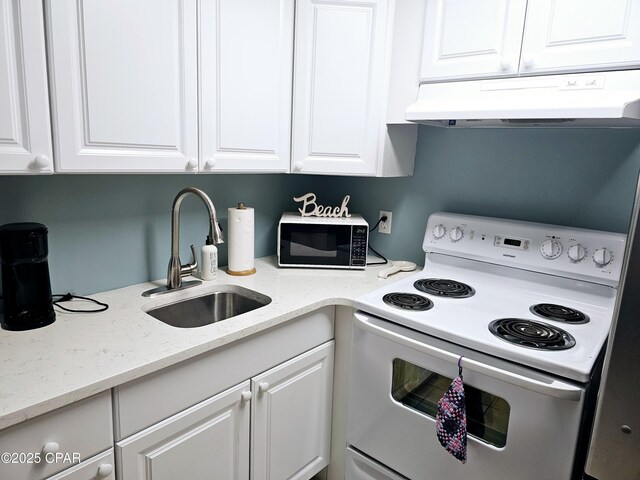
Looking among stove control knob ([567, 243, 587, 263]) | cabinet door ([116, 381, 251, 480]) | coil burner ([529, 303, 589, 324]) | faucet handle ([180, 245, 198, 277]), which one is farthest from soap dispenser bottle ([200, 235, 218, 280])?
stove control knob ([567, 243, 587, 263])

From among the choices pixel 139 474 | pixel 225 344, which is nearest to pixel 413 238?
pixel 225 344

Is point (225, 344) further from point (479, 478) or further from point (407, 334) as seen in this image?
point (479, 478)

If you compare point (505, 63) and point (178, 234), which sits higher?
point (505, 63)

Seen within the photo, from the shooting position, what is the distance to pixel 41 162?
3.65 ft

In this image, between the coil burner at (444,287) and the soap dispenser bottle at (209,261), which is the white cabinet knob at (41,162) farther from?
the coil burner at (444,287)

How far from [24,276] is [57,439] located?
0.48m

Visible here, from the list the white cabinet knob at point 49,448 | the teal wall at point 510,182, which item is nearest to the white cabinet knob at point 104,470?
the white cabinet knob at point 49,448

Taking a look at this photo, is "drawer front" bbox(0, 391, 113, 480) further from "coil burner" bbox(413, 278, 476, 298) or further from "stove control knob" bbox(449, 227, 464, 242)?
"stove control knob" bbox(449, 227, 464, 242)

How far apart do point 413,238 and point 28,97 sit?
1.58m

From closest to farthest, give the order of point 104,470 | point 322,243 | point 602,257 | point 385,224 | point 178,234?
point 104,470 → point 602,257 → point 178,234 → point 322,243 → point 385,224

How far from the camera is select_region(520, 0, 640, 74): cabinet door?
1.24 meters

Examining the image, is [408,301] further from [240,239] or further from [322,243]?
[240,239]

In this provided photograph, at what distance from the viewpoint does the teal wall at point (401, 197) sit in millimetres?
1451

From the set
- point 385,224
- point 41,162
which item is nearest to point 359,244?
point 385,224
